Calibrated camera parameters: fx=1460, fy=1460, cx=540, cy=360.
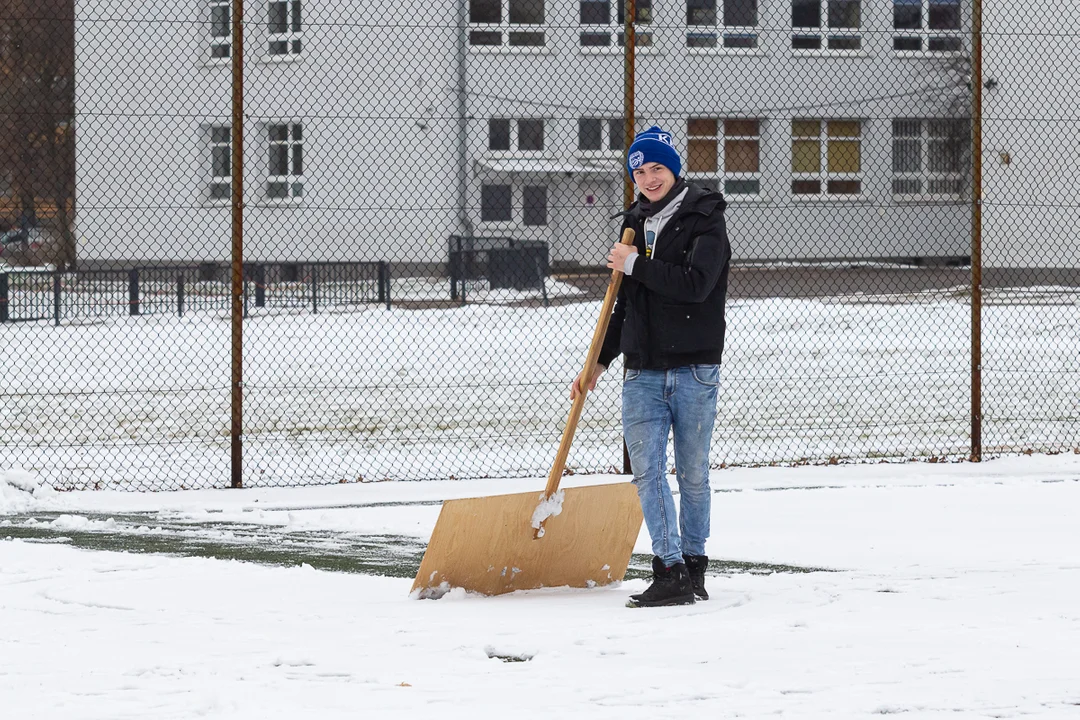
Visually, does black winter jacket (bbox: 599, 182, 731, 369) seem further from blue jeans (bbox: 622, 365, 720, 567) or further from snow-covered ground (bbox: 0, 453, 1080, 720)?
snow-covered ground (bbox: 0, 453, 1080, 720)

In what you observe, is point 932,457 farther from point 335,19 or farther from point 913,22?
point 913,22

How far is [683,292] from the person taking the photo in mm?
5234

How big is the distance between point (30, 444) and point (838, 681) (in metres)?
7.79

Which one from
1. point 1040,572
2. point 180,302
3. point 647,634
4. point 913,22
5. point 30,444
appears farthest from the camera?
point 913,22

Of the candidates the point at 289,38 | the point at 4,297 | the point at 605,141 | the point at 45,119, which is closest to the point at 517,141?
the point at 605,141

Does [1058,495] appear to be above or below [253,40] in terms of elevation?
below

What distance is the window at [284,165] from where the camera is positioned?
2708 cm

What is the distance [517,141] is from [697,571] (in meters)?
26.3

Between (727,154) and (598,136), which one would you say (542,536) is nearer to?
(727,154)

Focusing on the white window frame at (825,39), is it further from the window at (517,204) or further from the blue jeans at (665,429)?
the blue jeans at (665,429)

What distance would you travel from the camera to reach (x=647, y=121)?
100 ft

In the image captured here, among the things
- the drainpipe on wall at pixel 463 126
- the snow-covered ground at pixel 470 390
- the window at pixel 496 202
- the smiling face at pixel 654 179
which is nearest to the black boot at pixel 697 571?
the smiling face at pixel 654 179

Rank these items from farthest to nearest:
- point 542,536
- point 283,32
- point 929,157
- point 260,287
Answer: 1. point 929,157
2. point 283,32
3. point 260,287
4. point 542,536

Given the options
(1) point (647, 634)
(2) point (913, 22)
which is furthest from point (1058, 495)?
(2) point (913, 22)
